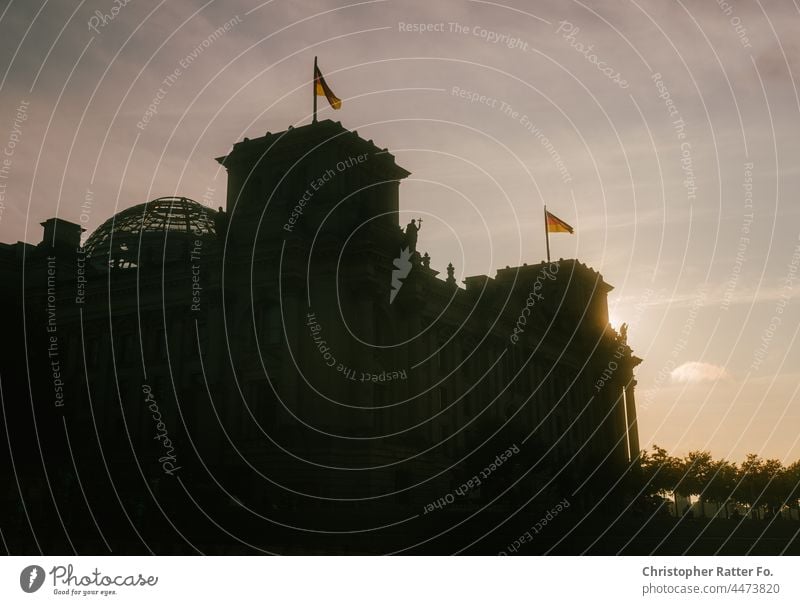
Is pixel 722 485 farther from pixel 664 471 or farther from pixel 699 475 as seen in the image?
pixel 664 471

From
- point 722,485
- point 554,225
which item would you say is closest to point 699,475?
point 722,485

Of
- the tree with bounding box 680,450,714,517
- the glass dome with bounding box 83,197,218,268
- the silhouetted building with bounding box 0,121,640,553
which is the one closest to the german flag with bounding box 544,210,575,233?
the silhouetted building with bounding box 0,121,640,553

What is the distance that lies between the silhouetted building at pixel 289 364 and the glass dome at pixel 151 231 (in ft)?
0.58

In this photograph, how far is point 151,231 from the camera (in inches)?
2564

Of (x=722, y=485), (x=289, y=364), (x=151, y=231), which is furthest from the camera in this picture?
(x=722, y=485)

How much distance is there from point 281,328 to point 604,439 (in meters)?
45.6

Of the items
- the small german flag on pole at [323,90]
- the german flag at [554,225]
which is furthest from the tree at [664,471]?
the small german flag on pole at [323,90]

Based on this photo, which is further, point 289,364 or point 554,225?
point 554,225

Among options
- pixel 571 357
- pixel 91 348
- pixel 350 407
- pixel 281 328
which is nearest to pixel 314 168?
pixel 281 328

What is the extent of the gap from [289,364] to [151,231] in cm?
2135

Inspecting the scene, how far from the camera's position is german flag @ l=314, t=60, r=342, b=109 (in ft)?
145

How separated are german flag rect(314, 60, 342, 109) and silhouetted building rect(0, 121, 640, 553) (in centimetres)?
717

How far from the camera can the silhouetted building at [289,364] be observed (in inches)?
1652

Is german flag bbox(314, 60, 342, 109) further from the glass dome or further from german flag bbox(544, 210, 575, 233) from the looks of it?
the glass dome
